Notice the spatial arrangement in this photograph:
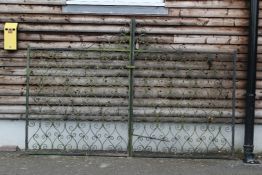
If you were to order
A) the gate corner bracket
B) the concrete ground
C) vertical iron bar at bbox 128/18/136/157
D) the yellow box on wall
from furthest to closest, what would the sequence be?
1. the yellow box on wall
2. vertical iron bar at bbox 128/18/136/157
3. the gate corner bracket
4. the concrete ground

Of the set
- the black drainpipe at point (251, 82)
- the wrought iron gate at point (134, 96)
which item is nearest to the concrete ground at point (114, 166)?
the black drainpipe at point (251, 82)

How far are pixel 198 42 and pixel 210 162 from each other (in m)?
1.82

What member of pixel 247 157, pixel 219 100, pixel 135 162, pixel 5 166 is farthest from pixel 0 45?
pixel 247 157

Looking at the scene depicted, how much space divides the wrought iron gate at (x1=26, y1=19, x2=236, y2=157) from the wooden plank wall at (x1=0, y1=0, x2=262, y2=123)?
142 mm

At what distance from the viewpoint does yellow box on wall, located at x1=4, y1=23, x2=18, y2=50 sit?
8102 mm

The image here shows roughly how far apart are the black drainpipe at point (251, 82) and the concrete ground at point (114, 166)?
0.23 metres

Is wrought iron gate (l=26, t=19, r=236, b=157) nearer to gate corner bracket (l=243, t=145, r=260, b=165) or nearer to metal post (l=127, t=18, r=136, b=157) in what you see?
metal post (l=127, t=18, r=136, b=157)

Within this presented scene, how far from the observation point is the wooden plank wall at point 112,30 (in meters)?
8.19

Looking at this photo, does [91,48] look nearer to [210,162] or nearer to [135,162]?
[135,162]

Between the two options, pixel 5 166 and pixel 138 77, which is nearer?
pixel 5 166

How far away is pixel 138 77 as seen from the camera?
8180 millimetres

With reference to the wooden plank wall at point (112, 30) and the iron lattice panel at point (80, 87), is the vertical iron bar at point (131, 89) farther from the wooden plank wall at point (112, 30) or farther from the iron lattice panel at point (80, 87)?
the wooden plank wall at point (112, 30)

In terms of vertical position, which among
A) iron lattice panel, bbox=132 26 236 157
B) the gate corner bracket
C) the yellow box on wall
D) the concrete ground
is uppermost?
the yellow box on wall

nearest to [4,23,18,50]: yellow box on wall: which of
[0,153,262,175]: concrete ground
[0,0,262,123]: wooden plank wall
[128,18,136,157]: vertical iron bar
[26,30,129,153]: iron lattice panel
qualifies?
[0,0,262,123]: wooden plank wall
